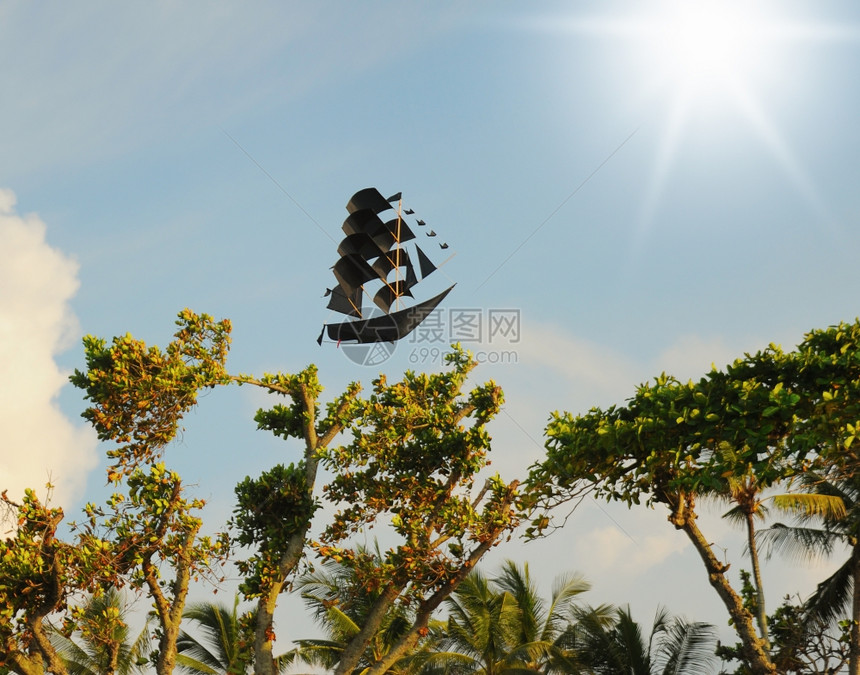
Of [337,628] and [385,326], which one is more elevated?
[385,326]

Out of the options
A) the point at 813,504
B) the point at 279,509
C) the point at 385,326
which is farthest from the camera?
the point at 385,326

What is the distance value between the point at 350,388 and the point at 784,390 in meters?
7.80

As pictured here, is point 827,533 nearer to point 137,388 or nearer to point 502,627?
point 502,627

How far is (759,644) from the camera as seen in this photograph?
10.6m

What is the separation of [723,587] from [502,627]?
9346 millimetres

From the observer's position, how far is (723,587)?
35.0ft

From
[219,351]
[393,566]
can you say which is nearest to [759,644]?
[393,566]

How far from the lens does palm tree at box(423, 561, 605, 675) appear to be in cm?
1812

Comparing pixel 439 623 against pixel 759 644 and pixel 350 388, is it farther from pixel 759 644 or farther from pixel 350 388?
pixel 759 644

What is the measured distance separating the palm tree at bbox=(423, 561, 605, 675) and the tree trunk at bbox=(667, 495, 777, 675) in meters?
7.60

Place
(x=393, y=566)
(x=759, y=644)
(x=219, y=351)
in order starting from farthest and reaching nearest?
(x=219, y=351) < (x=393, y=566) < (x=759, y=644)

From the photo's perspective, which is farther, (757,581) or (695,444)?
(757,581)

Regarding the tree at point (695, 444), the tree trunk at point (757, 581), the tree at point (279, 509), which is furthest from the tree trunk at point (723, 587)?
the tree at point (279, 509)

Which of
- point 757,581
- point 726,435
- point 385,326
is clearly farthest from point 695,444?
point 385,326
